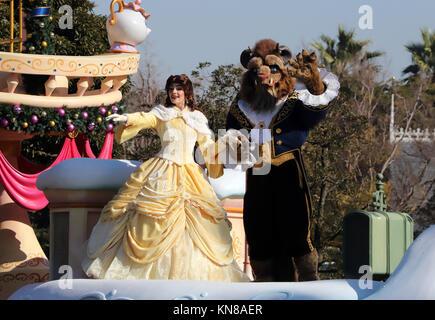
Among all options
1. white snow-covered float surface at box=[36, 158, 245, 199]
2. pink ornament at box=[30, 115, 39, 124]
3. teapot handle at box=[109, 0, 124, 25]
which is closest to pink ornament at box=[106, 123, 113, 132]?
pink ornament at box=[30, 115, 39, 124]

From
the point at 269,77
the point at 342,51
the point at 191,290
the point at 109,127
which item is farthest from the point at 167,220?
the point at 342,51

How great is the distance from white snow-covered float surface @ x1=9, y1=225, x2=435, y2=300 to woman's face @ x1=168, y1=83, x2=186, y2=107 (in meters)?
1.36

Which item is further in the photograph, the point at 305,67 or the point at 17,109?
the point at 17,109

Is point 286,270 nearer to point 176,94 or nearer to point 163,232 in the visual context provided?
point 163,232

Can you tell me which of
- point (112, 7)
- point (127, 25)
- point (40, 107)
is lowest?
point (40, 107)

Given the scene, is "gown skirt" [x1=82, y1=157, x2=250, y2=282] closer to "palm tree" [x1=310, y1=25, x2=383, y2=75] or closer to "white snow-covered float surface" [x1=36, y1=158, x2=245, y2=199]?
"white snow-covered float surface" [x1=36, y1=158, x2=245, y2=199]

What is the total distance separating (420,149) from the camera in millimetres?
22516

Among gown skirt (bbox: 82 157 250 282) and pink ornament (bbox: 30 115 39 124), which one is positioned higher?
pink ornament (bbox: 30 115 39 124)

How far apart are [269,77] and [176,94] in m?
0.62

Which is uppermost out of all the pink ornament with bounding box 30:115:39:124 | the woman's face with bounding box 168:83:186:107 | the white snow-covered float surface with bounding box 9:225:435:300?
the woman's face with bounding box 168:83:186:107

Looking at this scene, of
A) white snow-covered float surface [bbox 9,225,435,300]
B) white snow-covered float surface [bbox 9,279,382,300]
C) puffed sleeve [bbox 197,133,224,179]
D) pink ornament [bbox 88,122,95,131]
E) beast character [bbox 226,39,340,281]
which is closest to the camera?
white snow-covered float surface [bbox 9,225,435,300]

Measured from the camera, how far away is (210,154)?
5.95 metres

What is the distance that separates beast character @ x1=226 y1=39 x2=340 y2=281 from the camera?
5621mm

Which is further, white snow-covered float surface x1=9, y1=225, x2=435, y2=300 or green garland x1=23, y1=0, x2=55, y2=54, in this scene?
green garland x1=23, y1=0, x2=55, y2=54
